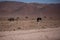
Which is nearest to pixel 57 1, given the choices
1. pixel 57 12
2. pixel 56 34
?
pixel 57 12

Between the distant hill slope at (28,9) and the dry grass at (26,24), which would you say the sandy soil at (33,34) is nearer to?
the dry grass at (26,24)

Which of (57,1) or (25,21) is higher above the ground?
(57,1)

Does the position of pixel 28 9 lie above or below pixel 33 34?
above

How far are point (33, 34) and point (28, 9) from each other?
0.23 meters

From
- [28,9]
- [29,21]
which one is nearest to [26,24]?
[29,21]

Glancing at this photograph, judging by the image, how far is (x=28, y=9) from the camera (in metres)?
0.93

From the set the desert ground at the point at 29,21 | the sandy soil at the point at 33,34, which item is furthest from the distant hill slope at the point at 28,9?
the sandy soil at the point at 33,34

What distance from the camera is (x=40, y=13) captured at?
0.94 meters

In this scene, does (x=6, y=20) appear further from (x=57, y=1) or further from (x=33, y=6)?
(x=57, y=1)

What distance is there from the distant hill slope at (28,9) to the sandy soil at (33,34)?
0.48ft

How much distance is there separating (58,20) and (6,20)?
0.42 m

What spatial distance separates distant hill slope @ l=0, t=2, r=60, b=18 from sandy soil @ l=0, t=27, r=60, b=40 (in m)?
A: 0.15

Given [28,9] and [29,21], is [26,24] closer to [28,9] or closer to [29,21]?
[29,21]

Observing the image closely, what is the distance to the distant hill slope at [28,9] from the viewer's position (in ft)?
2.89
